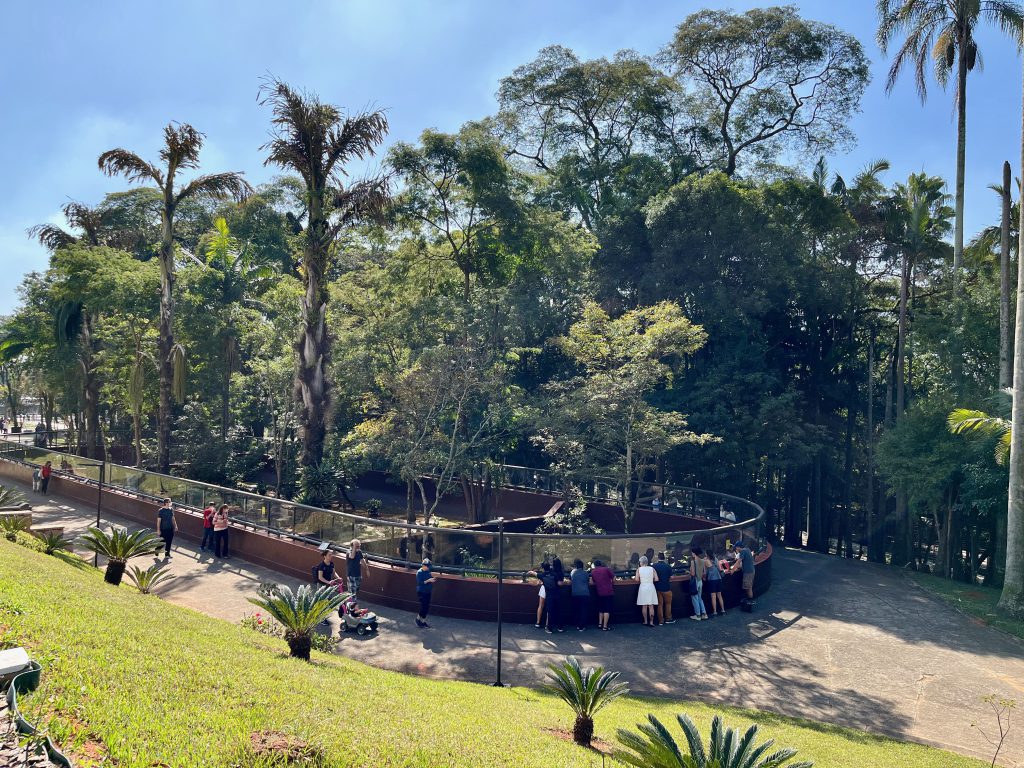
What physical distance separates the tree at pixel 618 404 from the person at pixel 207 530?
9589mm

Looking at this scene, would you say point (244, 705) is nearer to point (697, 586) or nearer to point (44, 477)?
point (697, 586)

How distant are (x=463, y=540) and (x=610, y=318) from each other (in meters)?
15.3

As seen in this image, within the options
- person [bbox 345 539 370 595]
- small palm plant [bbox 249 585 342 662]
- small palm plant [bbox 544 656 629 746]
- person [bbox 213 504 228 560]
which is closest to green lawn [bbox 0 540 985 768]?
small palm plant [bbox 249 585 342 662]

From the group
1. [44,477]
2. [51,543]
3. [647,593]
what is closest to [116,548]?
[51,543]

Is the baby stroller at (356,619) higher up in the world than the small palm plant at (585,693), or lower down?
lower down

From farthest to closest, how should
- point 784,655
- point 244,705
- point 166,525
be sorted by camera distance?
point 166,525 < point 784,655 < point 244,705

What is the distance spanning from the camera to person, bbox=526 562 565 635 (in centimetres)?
1410

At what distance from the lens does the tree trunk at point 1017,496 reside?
16.8 metres

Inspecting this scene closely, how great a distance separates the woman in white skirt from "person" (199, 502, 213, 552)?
37.2 feet

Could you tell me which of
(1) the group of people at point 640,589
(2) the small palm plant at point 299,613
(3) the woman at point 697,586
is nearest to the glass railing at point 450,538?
(1) the group of people at point 640,589

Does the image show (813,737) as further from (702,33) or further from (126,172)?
(702,33)

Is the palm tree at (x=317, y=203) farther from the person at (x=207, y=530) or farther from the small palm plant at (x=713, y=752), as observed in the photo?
the small palm plant at (x=713, y=752)

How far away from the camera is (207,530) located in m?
18.5

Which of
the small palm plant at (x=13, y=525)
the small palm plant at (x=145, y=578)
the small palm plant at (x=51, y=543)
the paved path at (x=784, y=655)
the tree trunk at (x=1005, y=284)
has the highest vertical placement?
the tree trunk at (x=1005, y=284)
